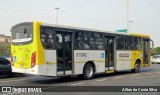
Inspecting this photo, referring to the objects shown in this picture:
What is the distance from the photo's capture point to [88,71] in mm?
17406

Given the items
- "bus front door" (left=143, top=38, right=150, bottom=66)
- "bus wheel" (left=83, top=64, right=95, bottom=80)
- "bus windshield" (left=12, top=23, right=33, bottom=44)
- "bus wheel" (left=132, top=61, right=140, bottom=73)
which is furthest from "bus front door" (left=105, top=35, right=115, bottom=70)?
"bus windshield" (left=12, top=23, right=33, bottom=44)

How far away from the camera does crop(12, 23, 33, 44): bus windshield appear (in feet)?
47.9

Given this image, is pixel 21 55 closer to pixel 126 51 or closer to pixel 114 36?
pixel 114 36

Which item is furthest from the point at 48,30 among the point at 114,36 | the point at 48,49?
the point at 114,36

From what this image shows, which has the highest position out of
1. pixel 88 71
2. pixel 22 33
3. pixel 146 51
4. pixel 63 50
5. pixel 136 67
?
pixel 22 33

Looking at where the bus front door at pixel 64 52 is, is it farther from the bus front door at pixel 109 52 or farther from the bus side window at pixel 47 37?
the bus front door at pixel 109 52

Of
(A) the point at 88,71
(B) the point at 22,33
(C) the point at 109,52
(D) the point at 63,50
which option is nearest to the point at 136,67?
(C) the point at 109,52

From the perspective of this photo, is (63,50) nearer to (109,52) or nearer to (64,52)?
(64,52)

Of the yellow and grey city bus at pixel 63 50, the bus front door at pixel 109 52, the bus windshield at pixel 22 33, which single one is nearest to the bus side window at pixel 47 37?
the yellow and grey city bus at pixel 63 50

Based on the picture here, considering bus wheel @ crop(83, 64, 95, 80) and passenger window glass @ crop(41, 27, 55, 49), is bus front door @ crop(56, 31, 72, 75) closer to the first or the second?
passenger window glass @ crop(41, 27, 55, 49)

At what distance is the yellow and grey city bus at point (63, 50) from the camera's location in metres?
14.4

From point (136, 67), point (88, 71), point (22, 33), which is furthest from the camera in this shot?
point (136, 67)

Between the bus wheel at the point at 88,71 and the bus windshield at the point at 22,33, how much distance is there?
4126mm

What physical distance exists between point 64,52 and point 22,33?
241 cm
